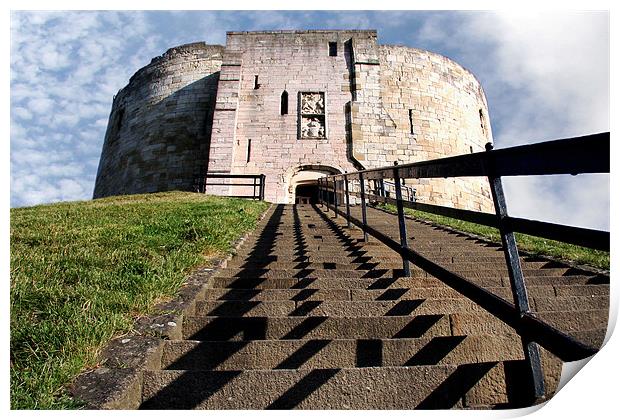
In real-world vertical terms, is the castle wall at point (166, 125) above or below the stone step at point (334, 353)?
above

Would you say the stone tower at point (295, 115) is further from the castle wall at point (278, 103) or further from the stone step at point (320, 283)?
the stone step at point (320, 283)

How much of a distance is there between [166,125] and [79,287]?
14.7 meters

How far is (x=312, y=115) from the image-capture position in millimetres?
14539

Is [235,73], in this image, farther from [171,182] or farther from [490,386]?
[490,386]

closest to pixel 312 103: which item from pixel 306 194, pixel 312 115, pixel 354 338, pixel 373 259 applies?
pixel 312 115

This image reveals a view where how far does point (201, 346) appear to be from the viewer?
184 cm

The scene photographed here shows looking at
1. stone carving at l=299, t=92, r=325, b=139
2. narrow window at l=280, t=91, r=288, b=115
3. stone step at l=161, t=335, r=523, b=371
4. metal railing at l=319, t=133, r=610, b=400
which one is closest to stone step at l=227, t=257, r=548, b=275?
metal railing at l=319, t=133, r=610, b=400

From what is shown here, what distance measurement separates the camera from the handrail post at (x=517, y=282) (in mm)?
1440

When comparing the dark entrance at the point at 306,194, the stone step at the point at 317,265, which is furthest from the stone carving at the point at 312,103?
the stone step at the point at 317,265

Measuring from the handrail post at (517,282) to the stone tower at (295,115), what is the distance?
12101mm

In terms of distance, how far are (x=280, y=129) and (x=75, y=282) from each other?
40.5 feet

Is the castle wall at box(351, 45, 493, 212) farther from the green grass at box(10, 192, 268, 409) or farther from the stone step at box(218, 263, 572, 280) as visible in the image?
the stone step at box(218, 263, 572, 280)

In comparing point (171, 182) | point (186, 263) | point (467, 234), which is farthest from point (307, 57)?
point (186, 263)

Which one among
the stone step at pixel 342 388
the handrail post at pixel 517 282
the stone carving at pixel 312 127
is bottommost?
the stone step at pixel 342 388
